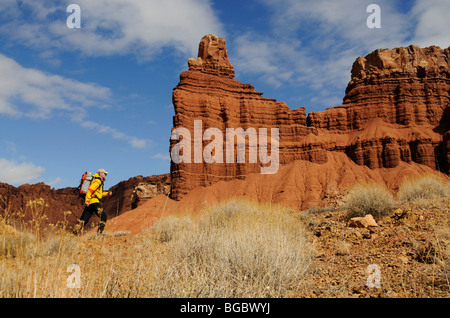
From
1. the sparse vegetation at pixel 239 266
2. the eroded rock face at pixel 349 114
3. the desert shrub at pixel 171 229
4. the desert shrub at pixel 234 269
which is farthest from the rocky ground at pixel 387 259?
the eroded rock face at pixel 349 114

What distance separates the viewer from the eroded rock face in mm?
46812

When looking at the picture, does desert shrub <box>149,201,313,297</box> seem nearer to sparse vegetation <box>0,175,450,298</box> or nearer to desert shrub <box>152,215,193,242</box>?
sparse vegetation <box>0,175,450,298</box>

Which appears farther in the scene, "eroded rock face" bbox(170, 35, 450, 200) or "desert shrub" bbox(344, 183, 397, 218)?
"eroded rock face" bbox(170, 35, 450, 200)

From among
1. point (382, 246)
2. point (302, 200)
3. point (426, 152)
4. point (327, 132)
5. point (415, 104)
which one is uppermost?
point (415, 104)

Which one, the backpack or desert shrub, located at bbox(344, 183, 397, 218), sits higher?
the backpack

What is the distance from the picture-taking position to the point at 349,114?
55156 mm

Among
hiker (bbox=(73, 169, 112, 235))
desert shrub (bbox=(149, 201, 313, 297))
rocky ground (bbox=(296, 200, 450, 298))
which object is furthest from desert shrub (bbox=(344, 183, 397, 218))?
hiker (bbox=(73, 169, 112, 235))

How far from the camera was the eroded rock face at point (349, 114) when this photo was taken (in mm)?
46812

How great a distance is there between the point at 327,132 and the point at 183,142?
26566 millimetres

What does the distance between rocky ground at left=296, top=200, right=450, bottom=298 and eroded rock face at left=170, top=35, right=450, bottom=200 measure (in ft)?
126

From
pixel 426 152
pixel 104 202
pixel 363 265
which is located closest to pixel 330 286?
pixel 363 265

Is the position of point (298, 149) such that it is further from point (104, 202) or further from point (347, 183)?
point (104, 202)

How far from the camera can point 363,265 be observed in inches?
175

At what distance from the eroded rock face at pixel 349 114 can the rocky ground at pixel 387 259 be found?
38413 mm
